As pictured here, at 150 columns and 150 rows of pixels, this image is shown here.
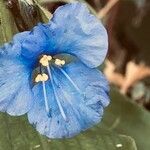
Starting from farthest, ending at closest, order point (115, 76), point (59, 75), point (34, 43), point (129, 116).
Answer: point (115, 76), point (129, 116), point (59, 75), point (34, 43)

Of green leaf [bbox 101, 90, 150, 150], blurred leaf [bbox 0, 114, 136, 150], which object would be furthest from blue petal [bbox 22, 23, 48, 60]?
green leaf [bbox 101, 90, 150, 150]

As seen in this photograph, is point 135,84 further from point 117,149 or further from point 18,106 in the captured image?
point 18,106

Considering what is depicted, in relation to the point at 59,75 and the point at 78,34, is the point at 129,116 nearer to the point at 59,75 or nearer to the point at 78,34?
the point at 59,75

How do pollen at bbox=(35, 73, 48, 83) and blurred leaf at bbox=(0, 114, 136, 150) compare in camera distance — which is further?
blurred leaf at bbox=(0, 114, 136, 150)

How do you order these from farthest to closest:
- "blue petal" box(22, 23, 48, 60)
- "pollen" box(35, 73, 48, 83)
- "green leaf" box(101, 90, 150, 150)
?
1. "green leaf" box(101, 90, 150, 150)
2. "pollen" box(35, 73, 48, 83)
3. "blue petal" box(22, 23, 48, 60)

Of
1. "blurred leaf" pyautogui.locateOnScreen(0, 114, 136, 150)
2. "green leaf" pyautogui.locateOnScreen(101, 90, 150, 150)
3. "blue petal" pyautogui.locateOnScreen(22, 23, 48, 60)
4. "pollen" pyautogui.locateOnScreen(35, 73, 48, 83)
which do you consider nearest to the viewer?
"blue petal" pyautogui.locateOnScreen(22, 23, 48, 60)

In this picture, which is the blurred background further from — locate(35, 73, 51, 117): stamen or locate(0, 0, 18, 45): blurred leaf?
locate(35, 73, 51, 117): stamen

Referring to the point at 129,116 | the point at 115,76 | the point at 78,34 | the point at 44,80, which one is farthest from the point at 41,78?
the point at 115,76

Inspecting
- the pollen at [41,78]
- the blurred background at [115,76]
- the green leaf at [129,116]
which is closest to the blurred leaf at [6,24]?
the blurred background at [115,76]
